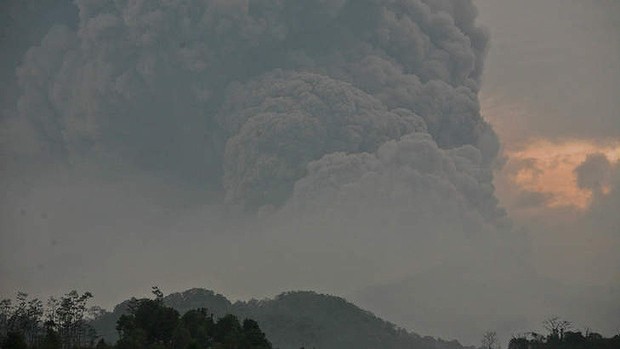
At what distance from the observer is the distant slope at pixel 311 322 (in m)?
180

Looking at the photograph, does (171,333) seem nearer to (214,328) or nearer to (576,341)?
(214,328)

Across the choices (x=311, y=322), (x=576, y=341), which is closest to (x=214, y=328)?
A: (x=576, y=341)

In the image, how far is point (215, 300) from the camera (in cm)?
19212

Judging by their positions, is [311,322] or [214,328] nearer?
[214,328]

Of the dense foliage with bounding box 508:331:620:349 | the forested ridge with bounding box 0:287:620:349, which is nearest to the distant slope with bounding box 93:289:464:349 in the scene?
the forested ridge with bounding box 0:287:620:349

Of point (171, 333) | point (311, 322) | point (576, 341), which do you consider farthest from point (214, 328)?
point (311, 322)

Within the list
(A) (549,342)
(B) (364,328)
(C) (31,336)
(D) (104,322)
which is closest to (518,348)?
(A) (549,342)

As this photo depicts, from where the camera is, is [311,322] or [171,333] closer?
[171,333]

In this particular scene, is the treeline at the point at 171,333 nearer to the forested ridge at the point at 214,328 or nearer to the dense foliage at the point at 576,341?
the forested ridge at the point at 214,328

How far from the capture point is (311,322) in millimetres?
188500

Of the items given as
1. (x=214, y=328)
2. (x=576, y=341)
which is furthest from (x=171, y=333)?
(x=576, y=341)

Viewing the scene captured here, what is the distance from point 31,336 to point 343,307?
86.8 m

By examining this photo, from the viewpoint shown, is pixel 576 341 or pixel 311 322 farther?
pixel 311 322

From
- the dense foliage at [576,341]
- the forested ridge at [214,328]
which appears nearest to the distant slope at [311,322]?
the forested ridge at [214,328]
